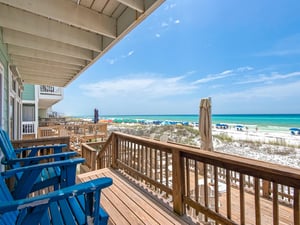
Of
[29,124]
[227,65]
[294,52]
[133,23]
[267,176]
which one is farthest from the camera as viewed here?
[227,65]

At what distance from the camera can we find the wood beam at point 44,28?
216 centimetres

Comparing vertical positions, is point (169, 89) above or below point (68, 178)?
above

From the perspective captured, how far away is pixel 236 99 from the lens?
1358 inches

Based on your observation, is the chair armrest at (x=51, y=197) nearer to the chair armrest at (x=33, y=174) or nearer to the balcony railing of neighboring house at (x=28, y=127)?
the chair armrest at (x=33, y=174)

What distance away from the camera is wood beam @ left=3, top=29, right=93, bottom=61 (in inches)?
104

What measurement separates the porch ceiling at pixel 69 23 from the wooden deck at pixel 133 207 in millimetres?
2292

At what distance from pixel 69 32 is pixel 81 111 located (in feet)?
246

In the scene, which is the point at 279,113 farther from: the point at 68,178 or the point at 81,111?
the point at 81,111

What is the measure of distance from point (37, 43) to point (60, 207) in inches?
98.5

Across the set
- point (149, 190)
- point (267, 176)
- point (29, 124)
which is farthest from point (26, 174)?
point (29, 124)

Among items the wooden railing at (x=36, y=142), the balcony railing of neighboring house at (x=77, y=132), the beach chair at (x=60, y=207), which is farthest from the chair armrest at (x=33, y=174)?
the balcony railing of neighboring house at (x=77, y=132)

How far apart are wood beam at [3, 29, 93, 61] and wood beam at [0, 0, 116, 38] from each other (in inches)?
36.4

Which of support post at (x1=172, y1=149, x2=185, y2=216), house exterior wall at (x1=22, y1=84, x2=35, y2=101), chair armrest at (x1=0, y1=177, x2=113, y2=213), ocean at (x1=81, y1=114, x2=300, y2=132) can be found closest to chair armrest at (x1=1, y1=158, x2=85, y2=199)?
chair armrest at (x1=0, y1=177, x2=113, y2=213)

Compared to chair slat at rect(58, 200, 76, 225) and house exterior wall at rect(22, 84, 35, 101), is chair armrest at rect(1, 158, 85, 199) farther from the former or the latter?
house exterior wall at rect(22, 84, 35, 101)
